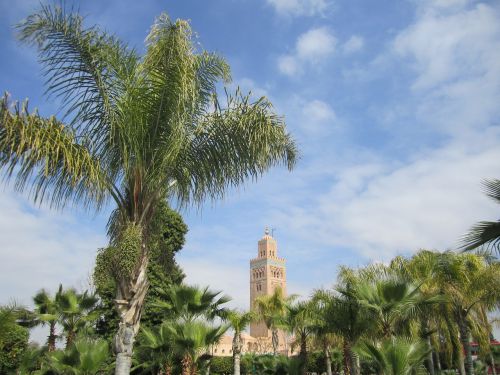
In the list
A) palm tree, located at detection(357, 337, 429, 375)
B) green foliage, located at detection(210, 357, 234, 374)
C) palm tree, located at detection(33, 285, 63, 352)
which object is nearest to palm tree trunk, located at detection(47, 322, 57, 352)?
palm tree, located at detection(33, 285, 63, 352)

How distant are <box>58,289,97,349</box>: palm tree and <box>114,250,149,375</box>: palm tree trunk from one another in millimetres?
11351

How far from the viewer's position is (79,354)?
42.6 feet

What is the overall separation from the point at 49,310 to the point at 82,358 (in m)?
7.71

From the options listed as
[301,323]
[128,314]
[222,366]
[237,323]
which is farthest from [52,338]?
[222,366]

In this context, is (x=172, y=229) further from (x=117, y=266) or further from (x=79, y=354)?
(x=117, y=266)

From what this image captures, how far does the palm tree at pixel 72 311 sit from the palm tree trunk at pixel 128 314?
1135 centimetres

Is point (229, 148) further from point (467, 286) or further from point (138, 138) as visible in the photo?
point (467, 286)

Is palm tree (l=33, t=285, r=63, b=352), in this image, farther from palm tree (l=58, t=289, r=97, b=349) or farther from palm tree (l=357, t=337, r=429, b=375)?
palm tree (l=357, t=337, r=429, b=375)

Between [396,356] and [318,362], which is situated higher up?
[396,356]

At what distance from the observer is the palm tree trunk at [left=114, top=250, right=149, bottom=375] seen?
279 inches

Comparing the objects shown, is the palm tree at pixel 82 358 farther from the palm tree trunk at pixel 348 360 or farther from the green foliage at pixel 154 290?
the palm tree trunk at pixel 348 360

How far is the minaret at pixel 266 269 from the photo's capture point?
4166 inches

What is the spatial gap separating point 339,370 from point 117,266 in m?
34.4

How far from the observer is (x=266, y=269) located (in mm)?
105812
